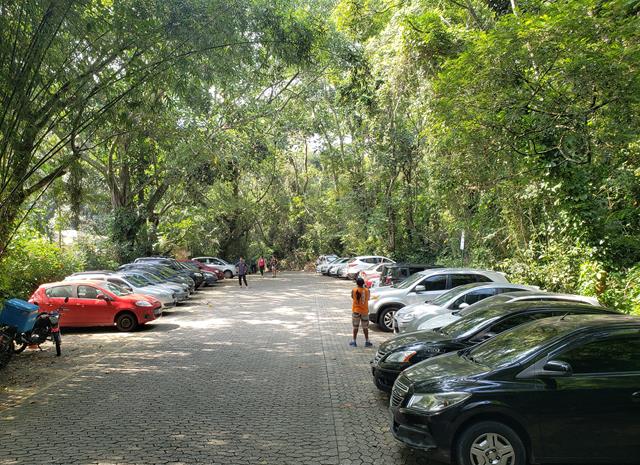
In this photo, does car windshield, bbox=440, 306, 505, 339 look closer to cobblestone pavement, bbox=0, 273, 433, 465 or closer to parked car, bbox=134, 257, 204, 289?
cobblestone pavement, bbox=0, 273, 433, 465

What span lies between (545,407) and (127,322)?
40.4 feet

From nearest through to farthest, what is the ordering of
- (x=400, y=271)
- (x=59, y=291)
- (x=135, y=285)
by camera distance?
(x=59, y=291)
(x=135, y=285)
(x=400, y=271)

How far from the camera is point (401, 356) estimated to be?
7.23m

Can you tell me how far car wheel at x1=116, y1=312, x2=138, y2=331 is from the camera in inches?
558

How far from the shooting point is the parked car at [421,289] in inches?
523

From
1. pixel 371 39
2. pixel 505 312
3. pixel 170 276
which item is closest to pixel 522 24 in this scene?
pixel 505 312

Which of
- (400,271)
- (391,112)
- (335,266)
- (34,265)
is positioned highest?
(391,112)

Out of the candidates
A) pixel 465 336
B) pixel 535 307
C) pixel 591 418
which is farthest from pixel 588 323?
pixel 465 336

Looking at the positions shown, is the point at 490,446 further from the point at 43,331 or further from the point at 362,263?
the point at 362,263

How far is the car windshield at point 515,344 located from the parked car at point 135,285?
12.7m

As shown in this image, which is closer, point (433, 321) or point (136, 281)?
point (433, 321)

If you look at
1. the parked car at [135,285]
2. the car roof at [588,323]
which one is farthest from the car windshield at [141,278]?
the car roof at [588,323]

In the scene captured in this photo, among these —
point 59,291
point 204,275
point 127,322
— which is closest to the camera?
point 59,291

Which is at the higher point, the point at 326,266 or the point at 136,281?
the point at 326,266
